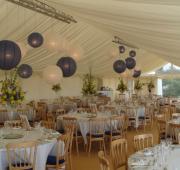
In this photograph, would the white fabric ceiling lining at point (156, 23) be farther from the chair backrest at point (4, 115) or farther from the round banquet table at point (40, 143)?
the chair backrest at point (4, 115)

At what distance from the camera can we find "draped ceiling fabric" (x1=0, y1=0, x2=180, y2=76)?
4.82 meters

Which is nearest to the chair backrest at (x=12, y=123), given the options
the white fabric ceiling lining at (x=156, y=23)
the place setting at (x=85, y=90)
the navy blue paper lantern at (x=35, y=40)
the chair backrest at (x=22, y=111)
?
the place setting at (x=85, y=90)

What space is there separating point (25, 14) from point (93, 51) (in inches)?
253

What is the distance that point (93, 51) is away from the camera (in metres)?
16.8

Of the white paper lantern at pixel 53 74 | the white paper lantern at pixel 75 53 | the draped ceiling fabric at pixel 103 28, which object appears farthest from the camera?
the white paper lantern at pixel 75 53

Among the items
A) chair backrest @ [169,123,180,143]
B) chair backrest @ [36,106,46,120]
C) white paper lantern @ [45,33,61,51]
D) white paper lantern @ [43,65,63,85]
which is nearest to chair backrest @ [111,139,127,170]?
chair backrest @ [169,123,180,143]

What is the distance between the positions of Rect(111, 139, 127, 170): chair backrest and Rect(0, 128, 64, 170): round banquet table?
1.24 metres

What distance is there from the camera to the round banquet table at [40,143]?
5.44m

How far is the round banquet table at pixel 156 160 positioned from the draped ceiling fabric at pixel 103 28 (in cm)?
190

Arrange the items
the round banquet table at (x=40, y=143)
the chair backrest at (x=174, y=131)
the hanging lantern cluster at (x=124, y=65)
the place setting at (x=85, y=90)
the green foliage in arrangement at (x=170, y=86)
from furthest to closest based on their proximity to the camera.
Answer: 1. the green foliage in arrangement at (x=170, y=86)
2. the hanging lantern cluster at (x=124, y=65)
3. the chair backrest at (x=174, y=131)
4. the round banquet table at (x=40, y=143)
5. the place setting at (x=85, y=90)

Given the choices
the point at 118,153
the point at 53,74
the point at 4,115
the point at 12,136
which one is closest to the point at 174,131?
the point at 118,153

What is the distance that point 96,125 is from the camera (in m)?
8.78

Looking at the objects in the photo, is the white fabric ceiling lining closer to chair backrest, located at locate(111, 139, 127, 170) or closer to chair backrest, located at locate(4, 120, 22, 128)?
chair backrest, located at locate(111, 139, 127, 170)

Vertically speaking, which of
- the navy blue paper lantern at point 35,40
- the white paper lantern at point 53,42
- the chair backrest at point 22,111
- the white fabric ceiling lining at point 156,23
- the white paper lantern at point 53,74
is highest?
the navy blue paper lantern at point 35,40
